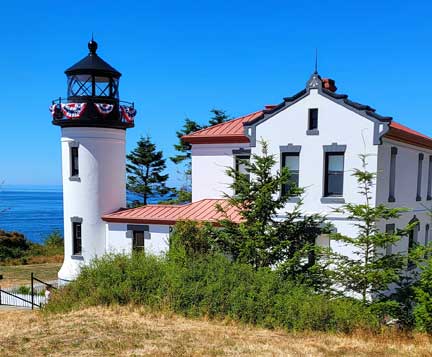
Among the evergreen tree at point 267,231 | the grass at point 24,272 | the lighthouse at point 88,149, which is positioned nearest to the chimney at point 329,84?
the evergreen tree at point 267,231

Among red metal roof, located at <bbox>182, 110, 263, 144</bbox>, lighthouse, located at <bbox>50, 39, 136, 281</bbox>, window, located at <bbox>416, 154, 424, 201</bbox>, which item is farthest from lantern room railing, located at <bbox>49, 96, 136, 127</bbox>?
window, located at <bbox>416, 154, 424, 201</bbox>

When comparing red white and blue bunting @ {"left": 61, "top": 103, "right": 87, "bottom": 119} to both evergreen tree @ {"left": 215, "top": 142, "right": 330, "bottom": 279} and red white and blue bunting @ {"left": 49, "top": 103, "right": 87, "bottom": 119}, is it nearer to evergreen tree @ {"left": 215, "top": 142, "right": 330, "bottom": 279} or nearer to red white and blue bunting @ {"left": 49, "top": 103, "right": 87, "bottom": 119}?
red white and blue bunting @ {"left": 49, "top": 103, "right": 87, "bottom": 119}

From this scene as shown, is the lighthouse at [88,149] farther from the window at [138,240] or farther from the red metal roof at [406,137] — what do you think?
the red metal roof at [406,137]

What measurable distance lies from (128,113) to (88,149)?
2.63 metres

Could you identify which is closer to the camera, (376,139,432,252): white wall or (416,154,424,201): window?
(376,139,432,252): white wall

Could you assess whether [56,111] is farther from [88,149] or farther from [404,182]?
[404,182]

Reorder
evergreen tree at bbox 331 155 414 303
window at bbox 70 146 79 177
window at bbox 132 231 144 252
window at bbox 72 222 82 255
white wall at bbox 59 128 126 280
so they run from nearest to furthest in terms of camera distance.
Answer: evergreen tree at bbox 331 155 414 303 → window at bbox 132 231 144 252 → white wall at bbox 59 128 126 280 → window at bbox 70 146 79 177 → window at bbox 72 222 82 255

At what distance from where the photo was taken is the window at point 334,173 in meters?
14.7

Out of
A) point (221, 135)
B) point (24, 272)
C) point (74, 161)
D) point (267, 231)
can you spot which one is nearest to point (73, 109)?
point (74, 161)

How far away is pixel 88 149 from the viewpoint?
18.9m

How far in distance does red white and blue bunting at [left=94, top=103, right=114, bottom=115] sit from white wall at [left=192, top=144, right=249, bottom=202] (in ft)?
13.9

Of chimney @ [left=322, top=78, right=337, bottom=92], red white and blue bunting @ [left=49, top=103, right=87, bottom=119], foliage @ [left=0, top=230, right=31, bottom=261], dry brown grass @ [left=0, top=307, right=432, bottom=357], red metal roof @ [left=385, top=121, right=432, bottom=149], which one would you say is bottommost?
foliage @ [left=0, top=230, right=31, bottom=261]

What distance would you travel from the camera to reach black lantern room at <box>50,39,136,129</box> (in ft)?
60.8

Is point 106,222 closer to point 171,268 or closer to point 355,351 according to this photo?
point 171,268
